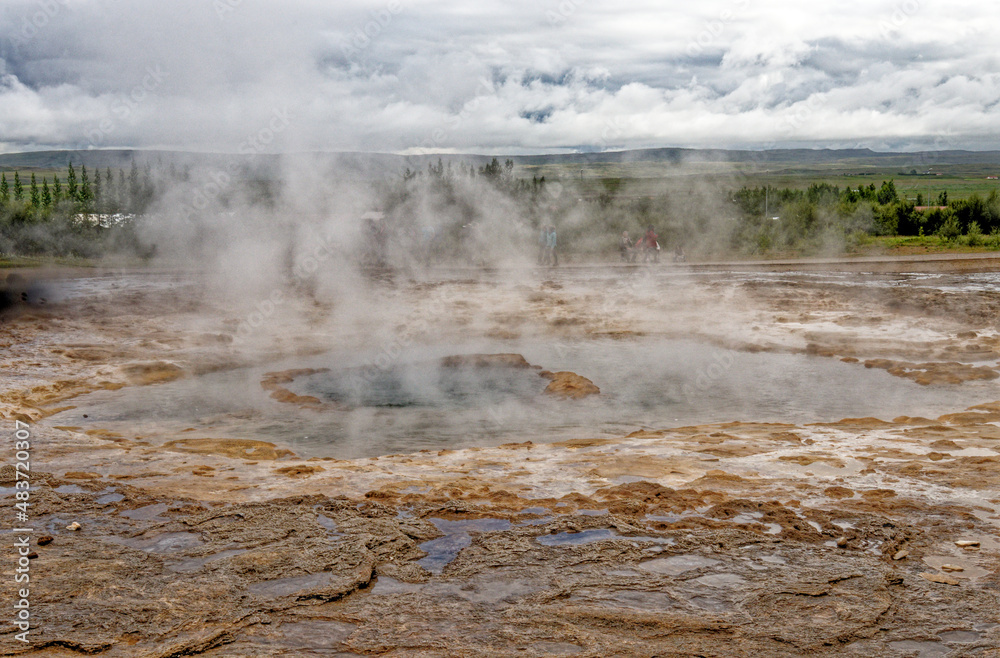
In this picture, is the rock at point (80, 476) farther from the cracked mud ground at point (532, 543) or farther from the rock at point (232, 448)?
the rock at point (232, 448)

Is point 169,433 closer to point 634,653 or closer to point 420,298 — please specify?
point 634,653

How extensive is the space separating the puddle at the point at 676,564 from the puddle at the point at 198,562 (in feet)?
6.84

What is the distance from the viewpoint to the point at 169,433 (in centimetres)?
701

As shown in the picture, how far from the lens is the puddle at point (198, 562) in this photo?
3.98 meters

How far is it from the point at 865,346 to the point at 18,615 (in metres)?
10.5

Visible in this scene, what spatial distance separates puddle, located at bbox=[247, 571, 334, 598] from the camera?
374 cm

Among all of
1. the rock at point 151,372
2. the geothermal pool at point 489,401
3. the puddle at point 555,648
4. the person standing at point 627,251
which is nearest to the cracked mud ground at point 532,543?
the puddle at point 555,648

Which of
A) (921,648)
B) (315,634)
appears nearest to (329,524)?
(315,634)

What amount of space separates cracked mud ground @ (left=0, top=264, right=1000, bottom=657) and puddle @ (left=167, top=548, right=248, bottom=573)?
0.02 meters

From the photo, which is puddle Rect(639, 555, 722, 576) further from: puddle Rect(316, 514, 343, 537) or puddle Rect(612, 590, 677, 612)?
puddle Rect(316, 514, 343, 537)

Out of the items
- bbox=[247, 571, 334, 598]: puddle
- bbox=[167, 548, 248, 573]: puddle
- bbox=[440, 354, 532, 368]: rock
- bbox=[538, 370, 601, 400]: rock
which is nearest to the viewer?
bbox=[247, 571, 334, 598]: puddle

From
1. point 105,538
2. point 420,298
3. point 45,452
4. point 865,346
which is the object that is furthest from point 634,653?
point 420,298

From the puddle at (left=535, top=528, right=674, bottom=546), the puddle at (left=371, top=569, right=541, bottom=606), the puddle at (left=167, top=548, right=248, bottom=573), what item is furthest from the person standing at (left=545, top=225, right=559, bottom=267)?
the puddle at (left=371, top=569, right=541, bottom=606)

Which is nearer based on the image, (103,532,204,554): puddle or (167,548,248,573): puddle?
(167,548,248,573): puddle
